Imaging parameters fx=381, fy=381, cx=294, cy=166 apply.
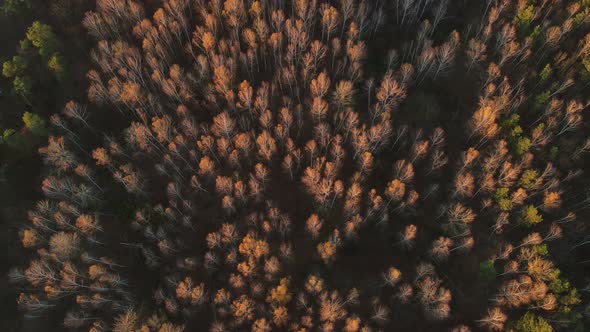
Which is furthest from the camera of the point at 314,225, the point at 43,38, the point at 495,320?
the point at 43,38

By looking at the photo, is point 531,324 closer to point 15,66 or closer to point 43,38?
point 43,38

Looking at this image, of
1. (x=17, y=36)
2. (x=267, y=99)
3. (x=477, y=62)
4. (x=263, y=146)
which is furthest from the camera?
(x=17, y=36)

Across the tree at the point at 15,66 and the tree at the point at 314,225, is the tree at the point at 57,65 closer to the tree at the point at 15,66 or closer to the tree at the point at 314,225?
the tree at the point at 15,66

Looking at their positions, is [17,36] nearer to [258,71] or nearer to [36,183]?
[36,183]

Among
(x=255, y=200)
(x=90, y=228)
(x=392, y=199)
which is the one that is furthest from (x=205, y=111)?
(x=392, y=199)

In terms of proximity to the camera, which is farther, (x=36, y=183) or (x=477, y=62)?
(x=477, y=62)

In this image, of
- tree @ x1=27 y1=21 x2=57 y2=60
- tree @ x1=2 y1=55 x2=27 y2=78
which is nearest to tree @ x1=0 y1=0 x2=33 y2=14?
tree @ x1=27 y1=21 x2=57 y2=60

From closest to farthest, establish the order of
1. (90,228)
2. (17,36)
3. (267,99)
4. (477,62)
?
(90,228), (267,99), (477,62), (17,36)

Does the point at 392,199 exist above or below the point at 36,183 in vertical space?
below

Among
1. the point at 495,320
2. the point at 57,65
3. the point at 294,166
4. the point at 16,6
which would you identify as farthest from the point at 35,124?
the point at 495,320
